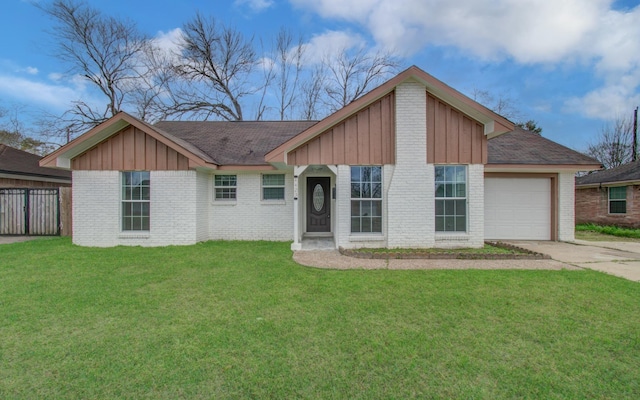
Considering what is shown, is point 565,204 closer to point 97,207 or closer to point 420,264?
point 420,264

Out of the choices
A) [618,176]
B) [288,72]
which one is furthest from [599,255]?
[288,72]

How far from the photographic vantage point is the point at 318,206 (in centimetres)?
1129

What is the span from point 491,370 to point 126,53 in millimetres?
27912

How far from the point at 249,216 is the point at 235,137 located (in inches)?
156

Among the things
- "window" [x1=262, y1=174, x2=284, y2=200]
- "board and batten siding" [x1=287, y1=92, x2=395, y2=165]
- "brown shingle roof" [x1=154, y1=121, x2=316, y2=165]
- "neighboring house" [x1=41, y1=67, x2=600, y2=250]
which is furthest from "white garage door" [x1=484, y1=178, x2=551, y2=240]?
"brown shingle roof" [x1=154, y1=121, x2=316, y2=165]

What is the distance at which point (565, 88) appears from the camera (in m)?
18.5

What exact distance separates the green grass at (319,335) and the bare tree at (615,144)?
30.9 metres

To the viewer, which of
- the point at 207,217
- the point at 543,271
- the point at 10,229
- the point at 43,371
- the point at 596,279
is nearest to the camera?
the point at 43,371

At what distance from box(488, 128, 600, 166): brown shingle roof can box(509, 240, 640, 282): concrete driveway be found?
2.76 meters

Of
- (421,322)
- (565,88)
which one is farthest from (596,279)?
(565,88)

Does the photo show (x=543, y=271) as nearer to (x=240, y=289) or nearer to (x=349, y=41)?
(x=240, y=289)

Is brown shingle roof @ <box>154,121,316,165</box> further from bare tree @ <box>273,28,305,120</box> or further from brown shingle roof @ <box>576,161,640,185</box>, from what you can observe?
brown shingle roof @ <box>576,161,640,185</box>

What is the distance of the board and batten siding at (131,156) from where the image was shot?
9578mm

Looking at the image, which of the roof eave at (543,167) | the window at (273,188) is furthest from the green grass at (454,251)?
the window at (273,188)
